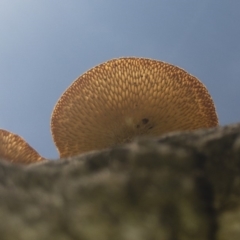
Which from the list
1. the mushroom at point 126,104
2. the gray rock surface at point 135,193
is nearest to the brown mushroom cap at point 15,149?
the mushroom at point 126,104

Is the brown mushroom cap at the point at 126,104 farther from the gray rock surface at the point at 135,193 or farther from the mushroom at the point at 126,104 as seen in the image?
the gray rock surface at the point at 135,193

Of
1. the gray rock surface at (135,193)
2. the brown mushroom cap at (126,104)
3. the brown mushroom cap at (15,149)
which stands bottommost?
the gray rock surface at (135,193)

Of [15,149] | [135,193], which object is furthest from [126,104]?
Answer: [135,193]

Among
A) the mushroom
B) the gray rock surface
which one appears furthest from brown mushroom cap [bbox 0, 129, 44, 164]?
the gray rock surface

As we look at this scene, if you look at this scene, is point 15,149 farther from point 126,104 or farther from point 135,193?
point 135,193

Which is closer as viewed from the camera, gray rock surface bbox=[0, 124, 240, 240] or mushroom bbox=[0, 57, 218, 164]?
gray rock surface bbox=[0, 124, 240, 240]

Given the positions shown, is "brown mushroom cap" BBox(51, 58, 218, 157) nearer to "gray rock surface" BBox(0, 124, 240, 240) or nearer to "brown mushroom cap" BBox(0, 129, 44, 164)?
"brown mushroom cap" BBox(0, 129, 44, 164)
